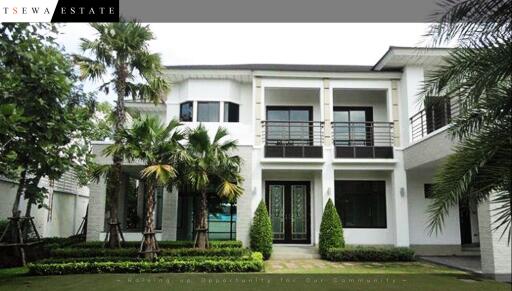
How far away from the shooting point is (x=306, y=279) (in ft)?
35.0

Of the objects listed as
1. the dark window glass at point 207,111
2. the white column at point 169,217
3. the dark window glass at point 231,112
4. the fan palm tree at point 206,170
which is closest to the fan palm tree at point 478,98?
the fan palm tree at point 206,170

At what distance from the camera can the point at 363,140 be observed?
17.7 metres

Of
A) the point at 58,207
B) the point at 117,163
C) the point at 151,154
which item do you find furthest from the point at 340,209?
the point at 58,207

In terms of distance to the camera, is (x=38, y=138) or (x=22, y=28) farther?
(x=38, y=138)

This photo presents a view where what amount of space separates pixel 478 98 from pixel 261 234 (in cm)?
1071

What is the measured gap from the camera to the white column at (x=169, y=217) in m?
15.8

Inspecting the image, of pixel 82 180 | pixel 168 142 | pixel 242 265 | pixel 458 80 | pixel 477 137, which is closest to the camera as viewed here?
pixel 477 137

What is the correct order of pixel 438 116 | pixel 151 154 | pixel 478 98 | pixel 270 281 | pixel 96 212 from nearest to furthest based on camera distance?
pixel 478 98 → pixel 270 281 → pixel 151 154 → pixel 438 116 → pixel 96 212

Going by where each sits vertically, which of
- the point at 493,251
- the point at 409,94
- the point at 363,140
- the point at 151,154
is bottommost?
the point at 493,251

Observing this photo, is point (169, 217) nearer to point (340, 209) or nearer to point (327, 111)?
point (340, 209)

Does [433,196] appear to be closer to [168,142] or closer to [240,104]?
[168,142]

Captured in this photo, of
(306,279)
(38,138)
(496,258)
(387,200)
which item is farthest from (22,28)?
(387,200)

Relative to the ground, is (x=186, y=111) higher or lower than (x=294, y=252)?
higher

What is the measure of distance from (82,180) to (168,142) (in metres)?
10.4
